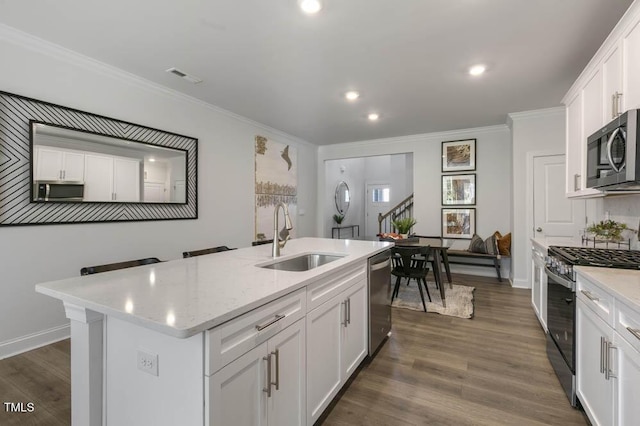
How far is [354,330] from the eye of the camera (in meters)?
2.13

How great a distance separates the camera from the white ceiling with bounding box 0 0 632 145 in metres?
2.14

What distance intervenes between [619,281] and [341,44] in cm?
247

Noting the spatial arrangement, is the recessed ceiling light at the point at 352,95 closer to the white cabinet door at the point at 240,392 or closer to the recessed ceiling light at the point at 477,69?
the recessed ceiling light at the point at 477,69

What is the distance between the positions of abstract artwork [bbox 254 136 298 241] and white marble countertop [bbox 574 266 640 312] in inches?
164

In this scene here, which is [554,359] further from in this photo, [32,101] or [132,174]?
[32,101]

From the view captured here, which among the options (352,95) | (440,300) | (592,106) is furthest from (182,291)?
(440,300)

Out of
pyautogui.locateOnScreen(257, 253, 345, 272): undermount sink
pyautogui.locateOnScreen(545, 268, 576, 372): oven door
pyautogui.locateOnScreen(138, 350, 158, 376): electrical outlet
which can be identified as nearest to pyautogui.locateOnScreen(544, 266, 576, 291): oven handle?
pyautogui.locateOnScreen(545, 268, 576, 372): oven door

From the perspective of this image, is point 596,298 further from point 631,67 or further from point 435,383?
point 631,67

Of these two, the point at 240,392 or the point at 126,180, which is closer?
the point at 240,392

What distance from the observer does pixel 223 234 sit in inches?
172

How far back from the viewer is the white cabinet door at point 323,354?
1.57 m

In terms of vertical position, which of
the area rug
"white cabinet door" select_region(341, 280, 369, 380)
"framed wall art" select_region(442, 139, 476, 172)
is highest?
"framed wall art" select_region(442, 139, 476, 172)

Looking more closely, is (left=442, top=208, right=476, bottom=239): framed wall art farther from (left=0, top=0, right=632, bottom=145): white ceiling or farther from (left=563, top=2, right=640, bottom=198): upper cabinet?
(left=563, top=2, right=640, bottom=198): upper cabinet

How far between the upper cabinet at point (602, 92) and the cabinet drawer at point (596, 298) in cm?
100
